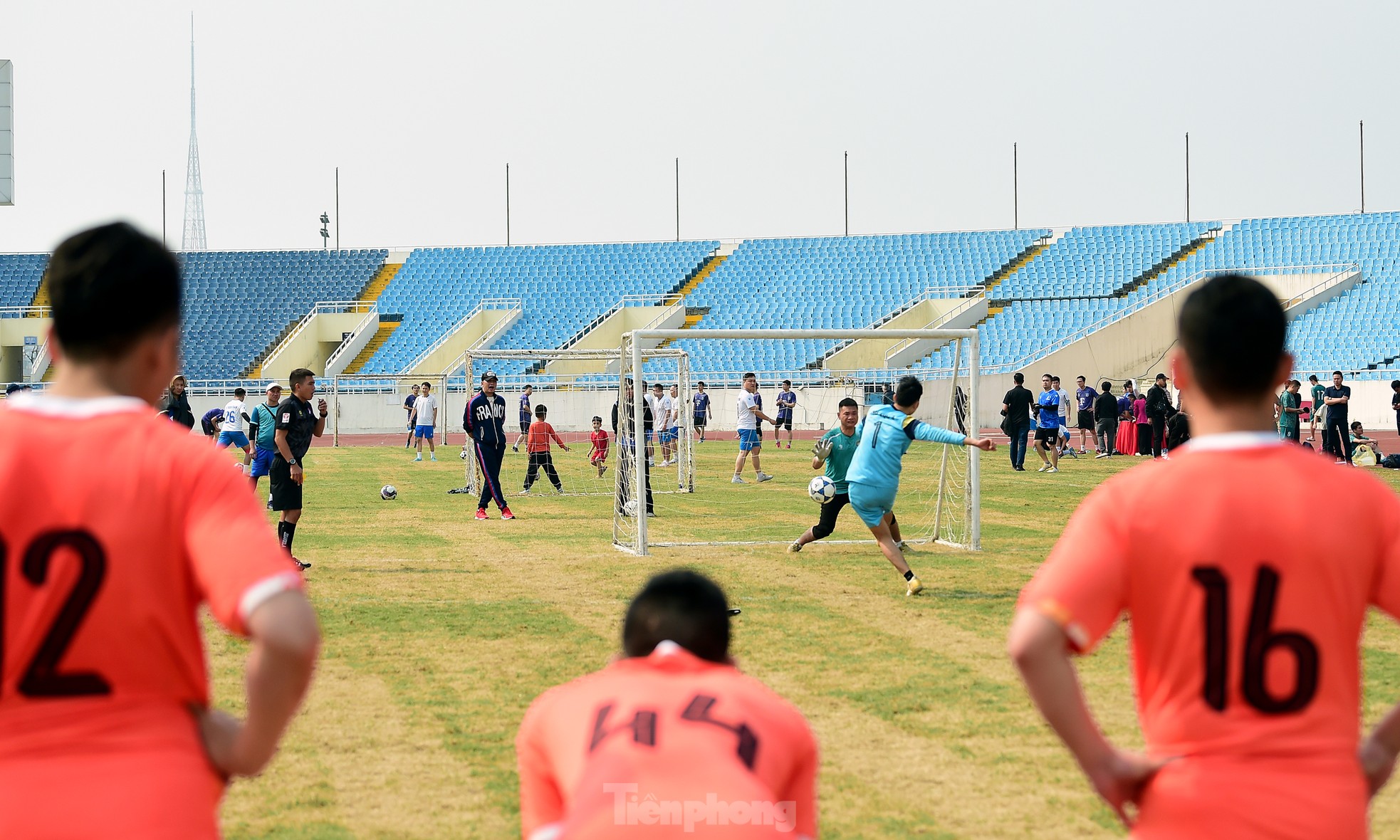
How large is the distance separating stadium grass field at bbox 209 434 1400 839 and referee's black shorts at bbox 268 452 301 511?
2.35ft

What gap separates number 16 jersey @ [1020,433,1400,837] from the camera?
2.49 metres

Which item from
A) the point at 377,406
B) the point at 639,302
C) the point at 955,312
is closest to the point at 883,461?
the point at 377,406

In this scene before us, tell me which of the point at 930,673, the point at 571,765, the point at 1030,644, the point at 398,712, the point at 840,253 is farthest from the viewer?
the point at 840,253

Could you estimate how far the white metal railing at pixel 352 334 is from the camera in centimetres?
5191

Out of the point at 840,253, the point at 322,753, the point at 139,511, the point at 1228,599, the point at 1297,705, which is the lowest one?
the point at 322,753

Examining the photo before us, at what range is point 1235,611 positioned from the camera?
2.53 metres

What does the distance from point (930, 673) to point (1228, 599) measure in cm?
594

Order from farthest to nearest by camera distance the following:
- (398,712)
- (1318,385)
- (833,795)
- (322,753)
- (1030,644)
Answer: (1318,385) < (398,712) < (322,753) < (833,795) < (1030,644)

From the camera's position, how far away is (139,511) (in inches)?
91.2

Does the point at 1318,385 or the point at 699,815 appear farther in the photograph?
the point at 1318,385

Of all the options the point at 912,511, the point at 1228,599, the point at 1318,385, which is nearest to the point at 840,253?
the point at 1318,385

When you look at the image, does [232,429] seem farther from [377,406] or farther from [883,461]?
[377,406]

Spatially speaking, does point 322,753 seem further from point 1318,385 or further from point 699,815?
point 1318,385

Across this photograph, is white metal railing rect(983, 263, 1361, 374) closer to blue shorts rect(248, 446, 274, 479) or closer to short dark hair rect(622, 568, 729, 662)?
blue shorts rect(248, 446, 274, 479)
